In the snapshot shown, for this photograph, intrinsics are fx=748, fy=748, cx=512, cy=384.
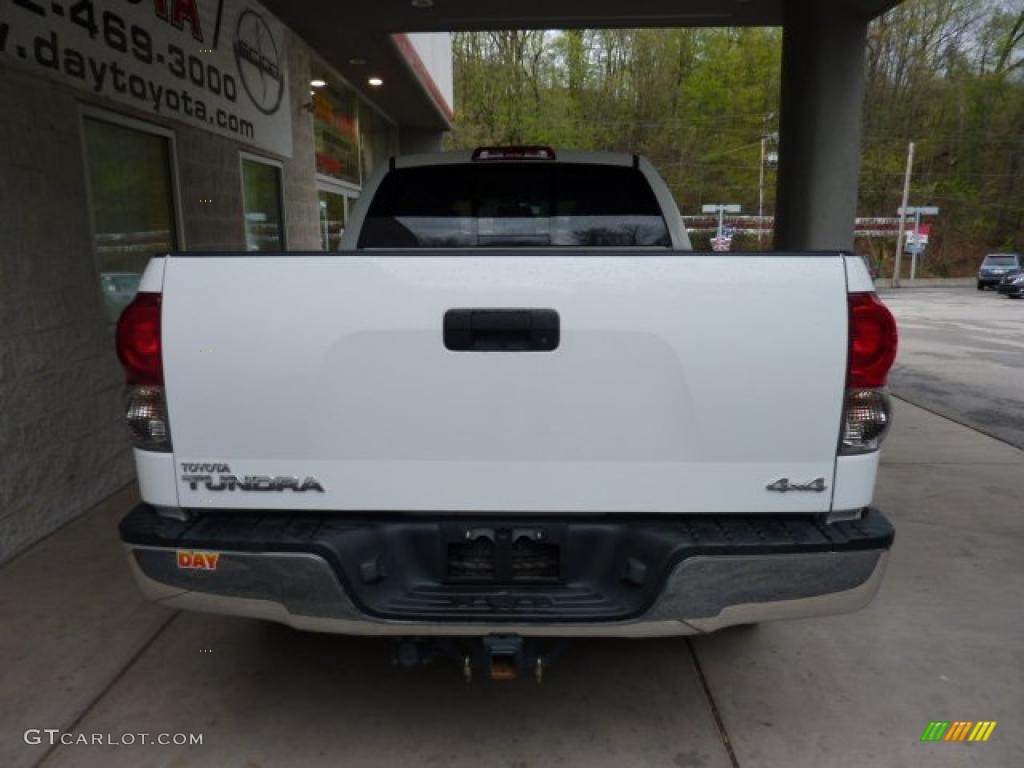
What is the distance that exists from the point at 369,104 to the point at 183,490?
42.2 feet

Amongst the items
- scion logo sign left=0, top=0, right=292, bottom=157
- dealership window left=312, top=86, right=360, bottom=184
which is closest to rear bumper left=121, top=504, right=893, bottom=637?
scion logo sign left=0, top=0, right=292, bottom=157

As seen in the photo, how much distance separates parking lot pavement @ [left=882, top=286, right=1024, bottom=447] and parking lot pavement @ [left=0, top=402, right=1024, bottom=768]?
15.2 feet

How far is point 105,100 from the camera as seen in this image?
4980mm

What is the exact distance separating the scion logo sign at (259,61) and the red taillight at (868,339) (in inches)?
267

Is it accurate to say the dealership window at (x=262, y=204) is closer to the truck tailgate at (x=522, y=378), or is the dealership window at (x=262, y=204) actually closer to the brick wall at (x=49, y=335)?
the brick wall at (x=49, y=335)

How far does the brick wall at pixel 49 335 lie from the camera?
411 centimetres

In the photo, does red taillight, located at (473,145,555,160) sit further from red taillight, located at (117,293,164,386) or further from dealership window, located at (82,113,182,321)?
dealership window, located at (82,113,182,321)

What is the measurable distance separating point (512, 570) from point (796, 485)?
0.88 m

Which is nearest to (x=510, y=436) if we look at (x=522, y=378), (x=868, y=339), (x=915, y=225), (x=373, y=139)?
(x=522, y=378)

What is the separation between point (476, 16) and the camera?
28.7 feet

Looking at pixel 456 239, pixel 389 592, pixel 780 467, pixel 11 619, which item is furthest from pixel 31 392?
pixel 780 467

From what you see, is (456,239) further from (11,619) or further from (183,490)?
(11,619)

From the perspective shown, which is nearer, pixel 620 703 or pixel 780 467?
pixel 780 467

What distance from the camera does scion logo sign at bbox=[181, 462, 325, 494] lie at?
7.30 feet
